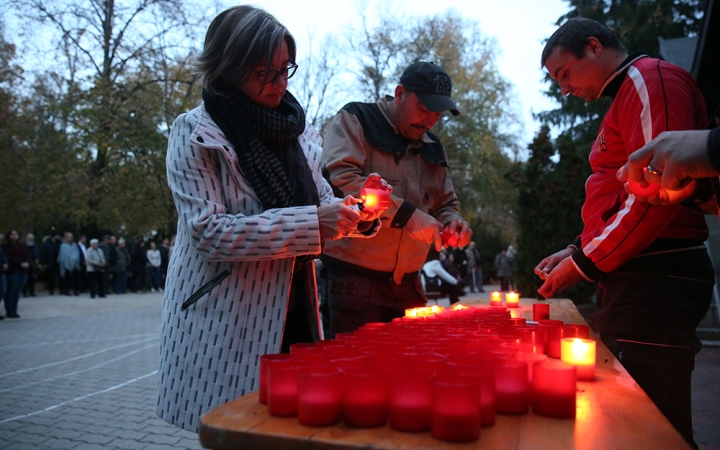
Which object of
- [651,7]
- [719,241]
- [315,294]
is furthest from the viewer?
[651,7]

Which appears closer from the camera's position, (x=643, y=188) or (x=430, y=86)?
(x=643, y=188)

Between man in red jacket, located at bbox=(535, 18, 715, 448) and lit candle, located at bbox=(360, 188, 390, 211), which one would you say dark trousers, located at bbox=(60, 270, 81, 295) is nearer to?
lit candle, located at bbox=(360, 188, 390, 211)

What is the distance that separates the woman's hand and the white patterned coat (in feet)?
0.15

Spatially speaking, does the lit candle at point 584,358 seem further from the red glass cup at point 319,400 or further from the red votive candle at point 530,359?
the red glass cup at point 319,400

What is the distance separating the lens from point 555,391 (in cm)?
108

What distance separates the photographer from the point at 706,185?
1.66m

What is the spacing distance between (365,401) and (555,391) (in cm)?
39

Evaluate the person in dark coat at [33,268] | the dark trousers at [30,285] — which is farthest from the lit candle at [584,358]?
the dark trousers at [30,285]

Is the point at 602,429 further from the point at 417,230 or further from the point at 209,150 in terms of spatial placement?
the point at 417,230

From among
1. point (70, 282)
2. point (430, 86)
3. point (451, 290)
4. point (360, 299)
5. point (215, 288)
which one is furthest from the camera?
point (70, 282)

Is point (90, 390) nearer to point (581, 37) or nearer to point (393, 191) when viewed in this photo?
point (393, 191)

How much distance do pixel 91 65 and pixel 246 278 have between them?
2342cm

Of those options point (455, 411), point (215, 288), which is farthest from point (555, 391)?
point (215, 288)

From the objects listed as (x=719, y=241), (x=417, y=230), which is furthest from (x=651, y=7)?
(x=417, y=230)
